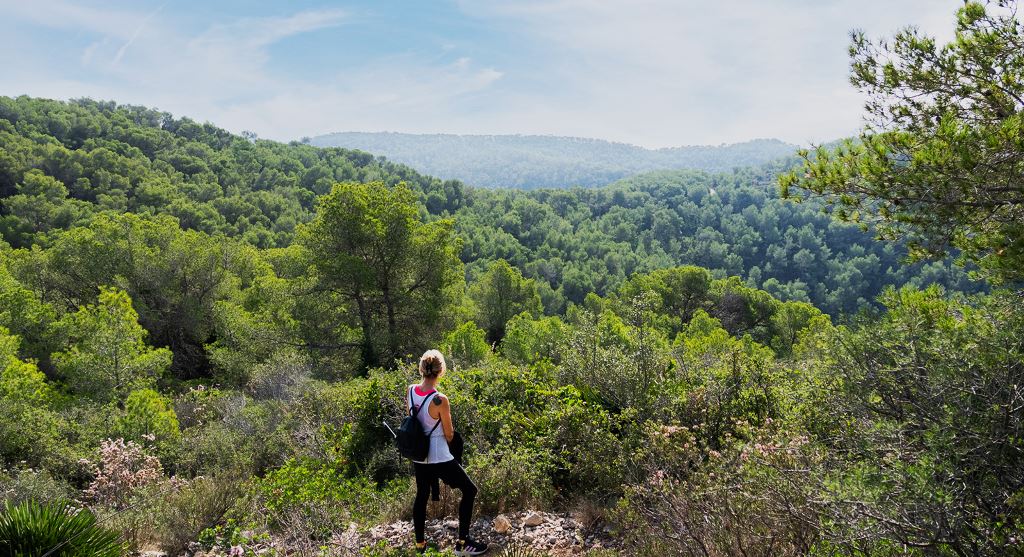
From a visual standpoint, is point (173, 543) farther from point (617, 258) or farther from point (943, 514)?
point (617, 258)

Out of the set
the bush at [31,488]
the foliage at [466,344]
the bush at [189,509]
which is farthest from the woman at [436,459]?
the foliage at [466,344]

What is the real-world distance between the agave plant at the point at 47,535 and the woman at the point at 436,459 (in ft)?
7.10

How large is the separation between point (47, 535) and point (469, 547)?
9.50 feet

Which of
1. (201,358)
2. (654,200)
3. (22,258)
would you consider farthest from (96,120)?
(654,200)

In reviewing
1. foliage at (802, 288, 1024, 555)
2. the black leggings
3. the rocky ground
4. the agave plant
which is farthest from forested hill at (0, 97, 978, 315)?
the agave plant

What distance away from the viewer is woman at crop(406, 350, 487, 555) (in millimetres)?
4121

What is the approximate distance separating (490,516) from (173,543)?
310 centimetres

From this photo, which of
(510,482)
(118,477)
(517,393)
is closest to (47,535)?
(510,482)

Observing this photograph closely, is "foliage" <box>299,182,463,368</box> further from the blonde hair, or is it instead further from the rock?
the blonde hair

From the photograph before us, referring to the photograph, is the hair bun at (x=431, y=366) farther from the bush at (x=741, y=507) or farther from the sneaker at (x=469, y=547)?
the bush at (x=741, y=507)

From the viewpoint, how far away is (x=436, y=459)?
13.5 ft

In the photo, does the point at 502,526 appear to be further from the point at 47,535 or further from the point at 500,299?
the point at 500,299

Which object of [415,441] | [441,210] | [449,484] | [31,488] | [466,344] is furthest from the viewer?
[441,210]

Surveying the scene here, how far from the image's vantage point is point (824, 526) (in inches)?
115
